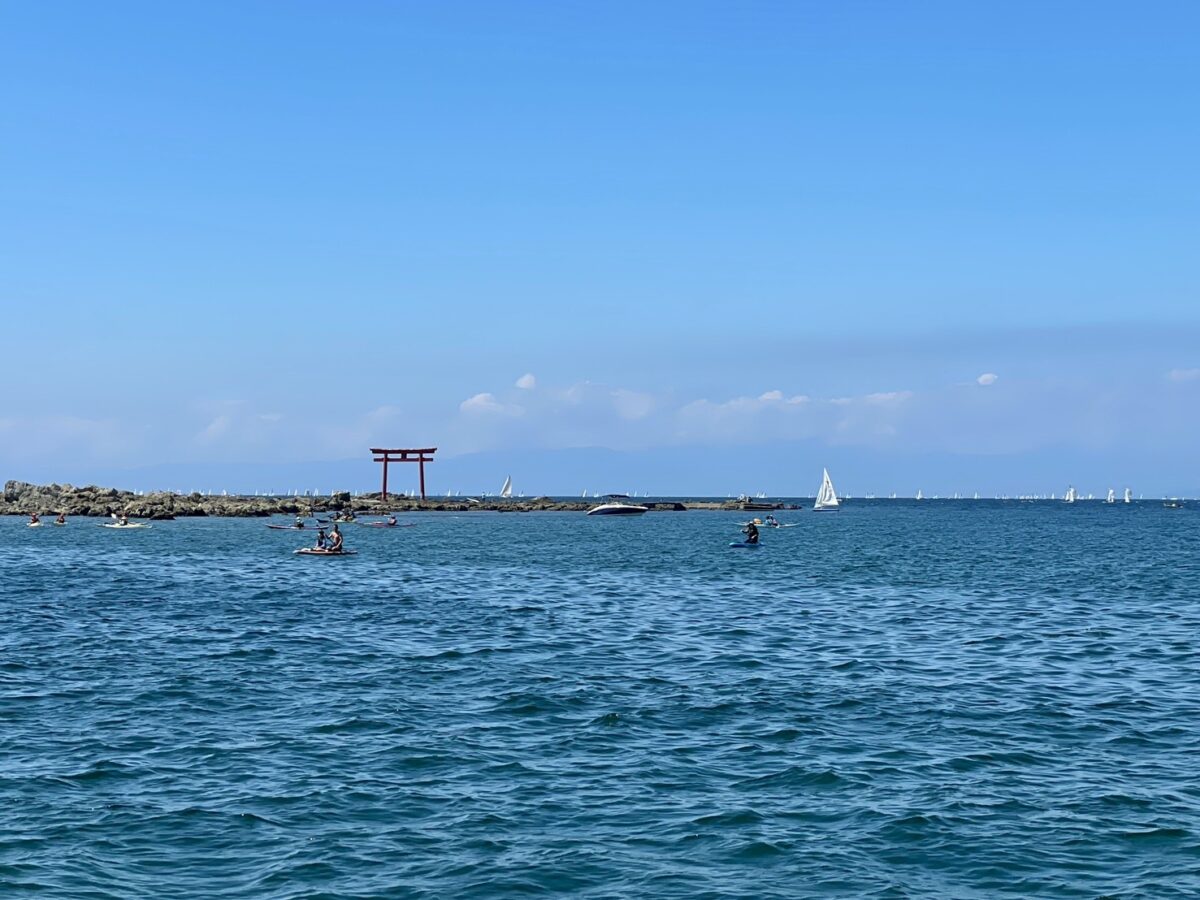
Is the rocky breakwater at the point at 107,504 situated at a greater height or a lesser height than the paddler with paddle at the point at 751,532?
greater

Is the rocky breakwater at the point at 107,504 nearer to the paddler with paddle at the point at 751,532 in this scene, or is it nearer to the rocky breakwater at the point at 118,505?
the rocky breakwater at the point at 118,505

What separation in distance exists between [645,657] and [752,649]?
3.62 m

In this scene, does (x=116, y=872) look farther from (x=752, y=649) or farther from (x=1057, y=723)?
(x=752, y=649)

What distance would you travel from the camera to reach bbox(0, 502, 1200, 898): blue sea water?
47.6 ft

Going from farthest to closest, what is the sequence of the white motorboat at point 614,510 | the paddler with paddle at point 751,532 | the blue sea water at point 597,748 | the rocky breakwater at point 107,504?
the white motorboat at point 614,510 → the rocky breakwater at point 107,504 → the paddler with paddle at point 751,532 → the blue sea water at point 597,748

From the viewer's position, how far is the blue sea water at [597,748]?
47.6 feet

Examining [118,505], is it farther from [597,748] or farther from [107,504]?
[597,748]

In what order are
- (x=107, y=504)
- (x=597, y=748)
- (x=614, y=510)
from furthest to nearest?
(x=614, y=510), (x=107, y=504), (x=597, y=748)

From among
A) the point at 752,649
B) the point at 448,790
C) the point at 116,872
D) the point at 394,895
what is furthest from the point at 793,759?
the point at 752,649

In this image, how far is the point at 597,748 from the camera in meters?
20.6

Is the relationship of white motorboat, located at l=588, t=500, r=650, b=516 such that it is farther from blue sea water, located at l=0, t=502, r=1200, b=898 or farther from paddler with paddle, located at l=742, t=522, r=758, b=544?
blue sea water, located at l=0, t=502, r=1200, b=898

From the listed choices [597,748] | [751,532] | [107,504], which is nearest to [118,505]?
[107,504]

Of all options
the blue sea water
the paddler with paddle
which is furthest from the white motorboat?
the blue sea water

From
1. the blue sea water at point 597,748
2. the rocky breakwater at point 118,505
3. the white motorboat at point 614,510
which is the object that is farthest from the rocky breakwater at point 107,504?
the blue sea water at point 597,748
